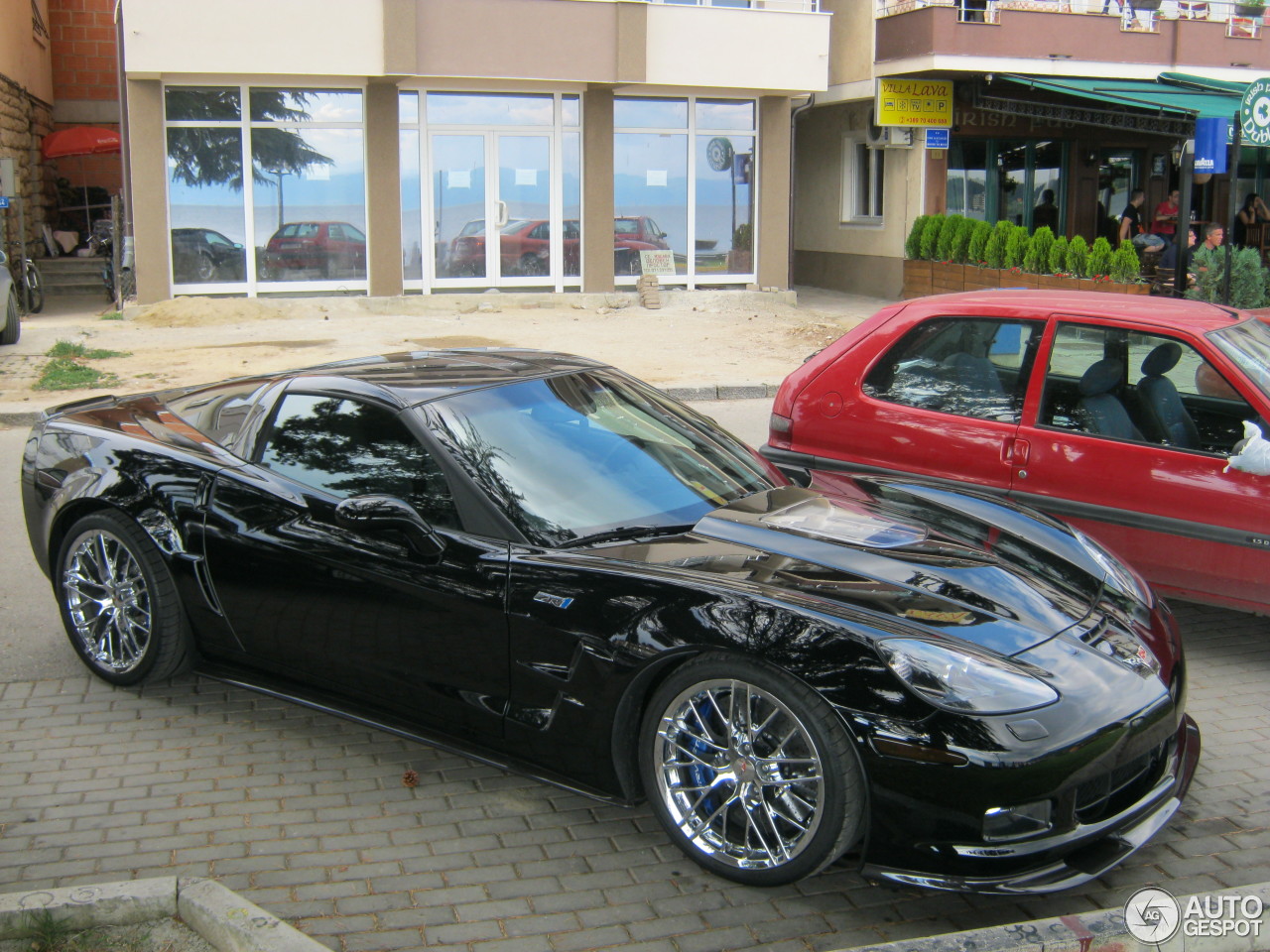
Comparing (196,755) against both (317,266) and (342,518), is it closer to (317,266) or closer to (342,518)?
(342,518)

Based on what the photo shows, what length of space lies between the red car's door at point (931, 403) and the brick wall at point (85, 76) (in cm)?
2472

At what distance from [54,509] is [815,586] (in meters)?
3.19

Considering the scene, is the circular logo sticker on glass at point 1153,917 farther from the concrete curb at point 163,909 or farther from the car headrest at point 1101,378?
the car headrest at point 1101,378

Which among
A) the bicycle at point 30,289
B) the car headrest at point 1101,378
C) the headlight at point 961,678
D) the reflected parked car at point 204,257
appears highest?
the reflected parked car at point 204,257

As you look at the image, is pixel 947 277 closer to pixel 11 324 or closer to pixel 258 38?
pixel 258 38

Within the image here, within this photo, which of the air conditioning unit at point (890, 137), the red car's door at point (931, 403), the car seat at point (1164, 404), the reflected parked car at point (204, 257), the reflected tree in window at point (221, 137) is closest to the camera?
the car seat at point (1164, 404)

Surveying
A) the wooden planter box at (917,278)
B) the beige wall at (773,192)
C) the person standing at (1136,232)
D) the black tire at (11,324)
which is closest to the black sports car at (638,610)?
the black tire at (11,324)

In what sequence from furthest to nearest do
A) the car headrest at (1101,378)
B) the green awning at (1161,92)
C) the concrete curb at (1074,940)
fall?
the green awning at (1161,92) < the car headrest at (1101,378) < the concrete curb at (1074,940)

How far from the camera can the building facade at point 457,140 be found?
1784 cm

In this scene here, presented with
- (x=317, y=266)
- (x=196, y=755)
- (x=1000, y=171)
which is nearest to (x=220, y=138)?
(x=317, y=266)

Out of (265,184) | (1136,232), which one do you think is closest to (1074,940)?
(265,184)

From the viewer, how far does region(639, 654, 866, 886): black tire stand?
127 inches

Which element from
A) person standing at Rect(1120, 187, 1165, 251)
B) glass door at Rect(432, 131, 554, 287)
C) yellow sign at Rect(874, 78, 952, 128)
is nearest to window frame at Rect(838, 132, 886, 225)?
yellow sign at Rect(874, 78, 952, 128)

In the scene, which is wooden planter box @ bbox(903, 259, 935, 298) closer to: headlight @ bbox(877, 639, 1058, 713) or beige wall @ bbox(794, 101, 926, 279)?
beige wall @ bbox(794, 101, 926, 279)
